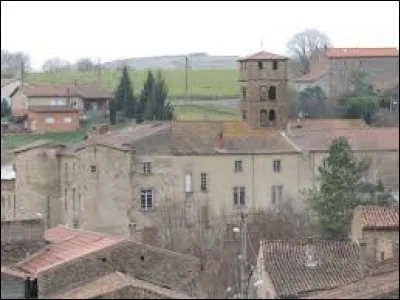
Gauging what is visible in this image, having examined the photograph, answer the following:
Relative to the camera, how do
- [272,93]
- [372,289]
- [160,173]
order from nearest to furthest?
1. [372,289]
2. [160,173]
3. [272,93]

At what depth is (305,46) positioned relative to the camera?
151 ft

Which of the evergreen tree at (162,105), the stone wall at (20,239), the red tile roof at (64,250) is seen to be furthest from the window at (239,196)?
the stone wall at (20,239)

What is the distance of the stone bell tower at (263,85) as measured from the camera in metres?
45.8

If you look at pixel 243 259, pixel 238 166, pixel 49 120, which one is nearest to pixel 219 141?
pixel 238 166

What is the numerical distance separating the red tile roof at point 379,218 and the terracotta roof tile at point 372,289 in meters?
3.48

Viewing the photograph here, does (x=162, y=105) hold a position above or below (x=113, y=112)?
above

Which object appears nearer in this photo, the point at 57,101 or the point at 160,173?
the point at 160,173

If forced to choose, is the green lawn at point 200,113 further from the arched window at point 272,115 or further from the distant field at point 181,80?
the arched window at point 272,115

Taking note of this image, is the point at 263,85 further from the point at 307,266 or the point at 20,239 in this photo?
the point at 20,239

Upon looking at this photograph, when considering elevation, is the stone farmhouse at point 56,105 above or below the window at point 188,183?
above

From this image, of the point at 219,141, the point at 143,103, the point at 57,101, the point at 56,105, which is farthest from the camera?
the point at 143,103

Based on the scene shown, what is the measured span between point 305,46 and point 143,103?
9.94m

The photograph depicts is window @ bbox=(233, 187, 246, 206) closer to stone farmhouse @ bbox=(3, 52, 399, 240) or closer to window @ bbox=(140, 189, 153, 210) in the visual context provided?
stone farmhouse @ bbox=(3, 52, 399, 240)

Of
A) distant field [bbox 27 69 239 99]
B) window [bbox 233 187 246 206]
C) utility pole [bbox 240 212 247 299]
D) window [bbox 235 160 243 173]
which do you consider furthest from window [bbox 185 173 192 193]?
distant field [bbox 27 69 239 99]
